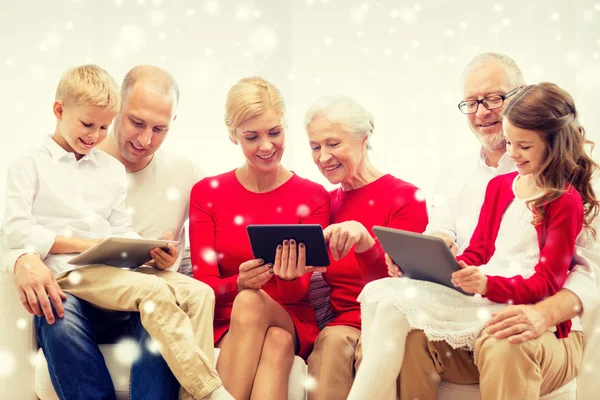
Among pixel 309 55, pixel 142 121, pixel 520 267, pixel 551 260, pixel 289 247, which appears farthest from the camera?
pixel 309 55

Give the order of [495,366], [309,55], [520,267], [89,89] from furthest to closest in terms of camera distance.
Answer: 1. [309,55]
2. [89,89]
3. [520,267]
4. [495,366]

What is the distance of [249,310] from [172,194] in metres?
0.65

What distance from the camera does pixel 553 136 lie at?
71.5 inches

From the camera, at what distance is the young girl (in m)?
1.76

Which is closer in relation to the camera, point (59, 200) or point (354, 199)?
point (59, 200)

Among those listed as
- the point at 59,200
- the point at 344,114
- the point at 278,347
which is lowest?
the point at 278,347

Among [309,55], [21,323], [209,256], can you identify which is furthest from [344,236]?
[309,55]

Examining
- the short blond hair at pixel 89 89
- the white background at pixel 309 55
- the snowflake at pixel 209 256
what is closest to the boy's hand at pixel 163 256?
the snowflake at pixel 209 256

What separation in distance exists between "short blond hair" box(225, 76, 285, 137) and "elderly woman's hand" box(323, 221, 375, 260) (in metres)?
0.46

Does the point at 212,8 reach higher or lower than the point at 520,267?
higher

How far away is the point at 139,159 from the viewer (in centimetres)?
246

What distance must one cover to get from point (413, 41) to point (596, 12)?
80cm

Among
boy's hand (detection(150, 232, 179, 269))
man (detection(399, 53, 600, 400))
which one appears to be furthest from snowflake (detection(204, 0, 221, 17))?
boy's hand (detection(150, 232, 179, 269))

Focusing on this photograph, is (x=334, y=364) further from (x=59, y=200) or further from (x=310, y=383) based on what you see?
(x=59, y=200)
